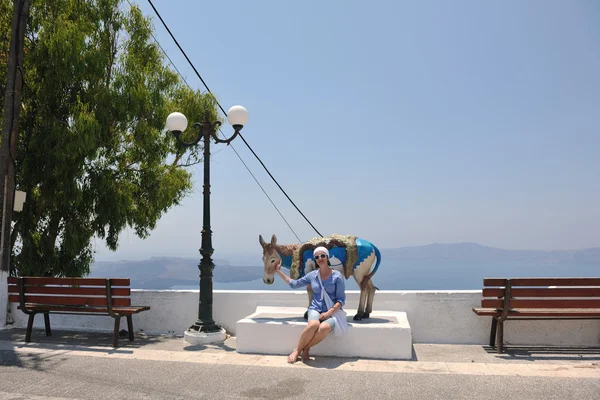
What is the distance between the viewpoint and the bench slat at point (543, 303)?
6.70m

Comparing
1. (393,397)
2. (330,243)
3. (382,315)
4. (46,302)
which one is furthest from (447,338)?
(46,302)

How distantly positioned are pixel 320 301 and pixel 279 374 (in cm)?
128

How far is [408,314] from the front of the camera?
25.3ft

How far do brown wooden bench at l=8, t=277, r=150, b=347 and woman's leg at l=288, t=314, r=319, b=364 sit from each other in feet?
9.18

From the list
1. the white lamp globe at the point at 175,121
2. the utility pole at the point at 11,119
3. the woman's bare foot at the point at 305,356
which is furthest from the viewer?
the utility pole at the point at 11,119

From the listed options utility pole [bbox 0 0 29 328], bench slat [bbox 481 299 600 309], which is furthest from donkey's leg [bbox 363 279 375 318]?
utility pole [bbox 0 0 29 328]

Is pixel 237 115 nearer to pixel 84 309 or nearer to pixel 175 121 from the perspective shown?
pixel 175 121

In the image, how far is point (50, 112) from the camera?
10719 millimetres

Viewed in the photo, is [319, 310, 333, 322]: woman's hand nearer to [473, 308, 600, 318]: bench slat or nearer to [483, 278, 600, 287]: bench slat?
[473, 308, 600, 318]: bench slat

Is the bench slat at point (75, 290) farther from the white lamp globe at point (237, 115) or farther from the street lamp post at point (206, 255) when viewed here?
the white lamp globe at point (237, 115)

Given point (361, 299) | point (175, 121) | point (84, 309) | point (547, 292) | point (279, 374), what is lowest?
point (279, 374)

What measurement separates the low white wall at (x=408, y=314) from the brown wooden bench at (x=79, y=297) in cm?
72

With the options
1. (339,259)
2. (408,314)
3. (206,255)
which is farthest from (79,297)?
(408,314)

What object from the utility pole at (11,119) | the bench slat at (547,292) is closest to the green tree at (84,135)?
the utility pole at (11,119)
